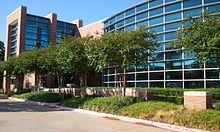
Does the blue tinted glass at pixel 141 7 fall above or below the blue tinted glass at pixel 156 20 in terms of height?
above

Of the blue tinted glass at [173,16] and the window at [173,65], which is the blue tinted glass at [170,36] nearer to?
the blue tinted glass at [173,16]

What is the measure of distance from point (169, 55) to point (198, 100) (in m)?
23.0

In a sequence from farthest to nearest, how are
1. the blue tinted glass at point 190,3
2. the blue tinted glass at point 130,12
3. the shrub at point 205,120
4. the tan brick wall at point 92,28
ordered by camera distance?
1. the tan brick wall at point 92,28
2. the blue tinted glass at point 130,12
3. the blue tinted glass at point 190,3
4. the shrub at point 205,120

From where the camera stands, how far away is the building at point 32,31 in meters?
58.7

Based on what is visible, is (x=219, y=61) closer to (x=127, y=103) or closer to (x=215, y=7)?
(x=127, y=103)

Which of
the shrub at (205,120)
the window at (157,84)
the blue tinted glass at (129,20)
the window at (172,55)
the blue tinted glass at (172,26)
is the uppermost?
the blue tinted glass at (129,20)

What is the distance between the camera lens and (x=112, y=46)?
21.6 meters

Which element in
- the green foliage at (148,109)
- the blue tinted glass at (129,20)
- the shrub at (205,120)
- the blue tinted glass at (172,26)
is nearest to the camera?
the shrub at (205,120)

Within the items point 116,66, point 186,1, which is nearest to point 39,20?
point 186,1

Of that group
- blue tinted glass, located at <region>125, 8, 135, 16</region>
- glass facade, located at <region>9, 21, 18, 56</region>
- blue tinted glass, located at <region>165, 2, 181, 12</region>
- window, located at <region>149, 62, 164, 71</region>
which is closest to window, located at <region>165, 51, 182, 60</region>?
window, located at <region>149, 62, 164, 71</region>

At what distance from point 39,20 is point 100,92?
37061 millimetres

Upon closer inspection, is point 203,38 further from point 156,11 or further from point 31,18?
point 31,18

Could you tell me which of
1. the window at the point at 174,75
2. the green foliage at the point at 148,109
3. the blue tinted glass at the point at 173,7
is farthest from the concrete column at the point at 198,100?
the blue tinted glass at the point at 173,7

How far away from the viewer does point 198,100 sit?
52.1 ft
